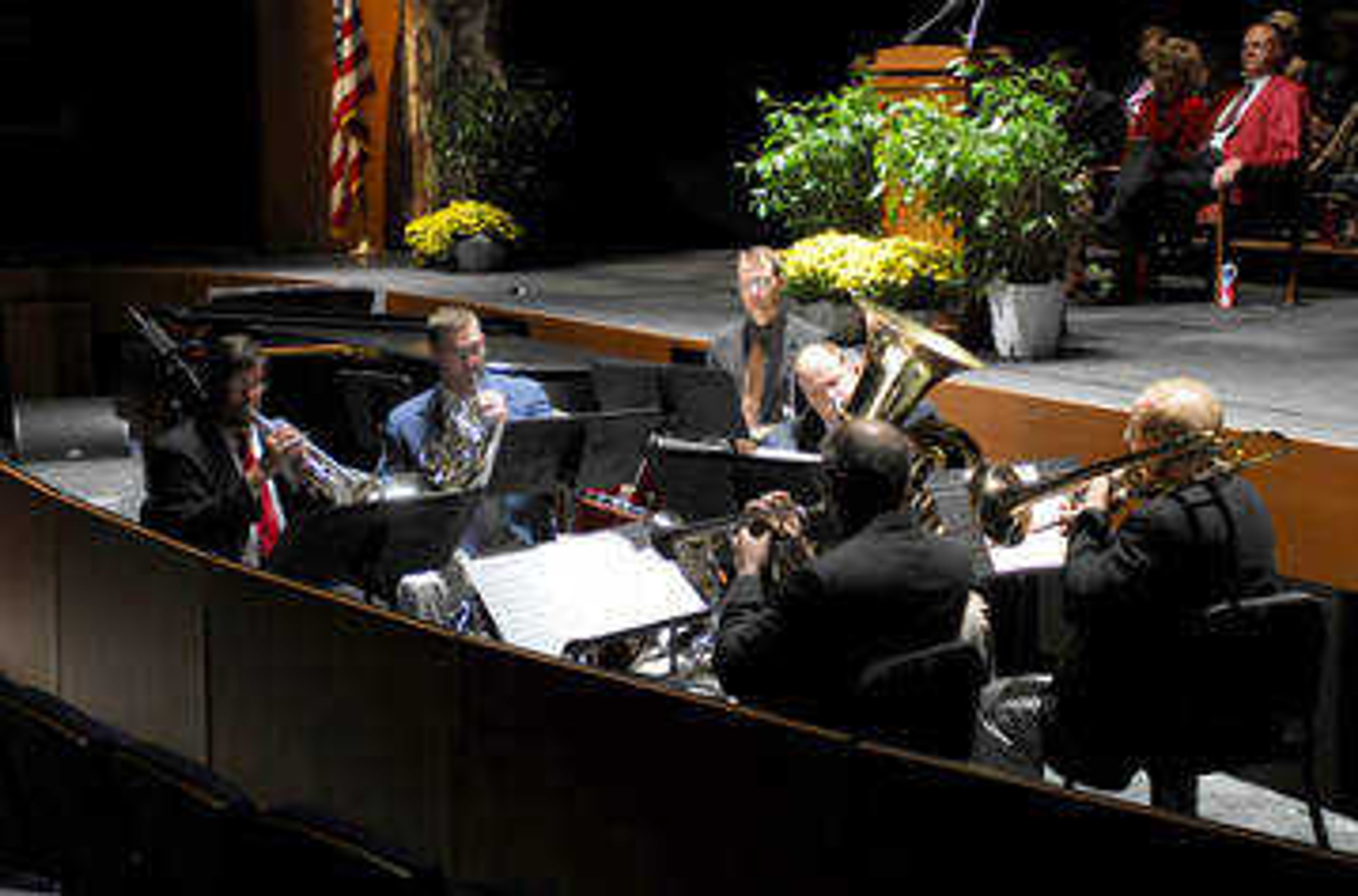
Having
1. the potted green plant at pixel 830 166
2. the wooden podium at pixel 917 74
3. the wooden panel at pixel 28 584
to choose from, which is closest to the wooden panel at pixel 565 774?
the wooden panel at pixel 28 584

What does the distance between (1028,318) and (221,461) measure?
10.8 feet

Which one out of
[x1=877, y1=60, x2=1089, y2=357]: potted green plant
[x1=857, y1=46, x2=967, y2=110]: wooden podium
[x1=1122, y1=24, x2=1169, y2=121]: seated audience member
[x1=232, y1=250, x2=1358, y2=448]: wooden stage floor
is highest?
[x1=1122, y1=24, x2=1169, y2=121]: seated audience member

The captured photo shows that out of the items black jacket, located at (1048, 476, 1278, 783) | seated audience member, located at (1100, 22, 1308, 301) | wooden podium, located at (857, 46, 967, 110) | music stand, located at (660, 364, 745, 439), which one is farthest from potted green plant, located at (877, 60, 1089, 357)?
black jacket, located at (1048, 476, 1278, 783)

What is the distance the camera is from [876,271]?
20.2 ft

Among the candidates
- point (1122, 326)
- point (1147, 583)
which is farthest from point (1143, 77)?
point (1147, 583)

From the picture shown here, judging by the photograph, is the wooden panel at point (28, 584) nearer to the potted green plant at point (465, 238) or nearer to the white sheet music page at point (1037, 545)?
the white sheet music page at point (1037, 545)

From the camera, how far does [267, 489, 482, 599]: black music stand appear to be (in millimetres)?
3783

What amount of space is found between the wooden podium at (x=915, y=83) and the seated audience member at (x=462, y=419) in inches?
83.1

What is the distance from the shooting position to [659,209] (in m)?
14.0

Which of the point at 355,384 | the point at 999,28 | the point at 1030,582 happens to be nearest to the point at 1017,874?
the point at 1030,582

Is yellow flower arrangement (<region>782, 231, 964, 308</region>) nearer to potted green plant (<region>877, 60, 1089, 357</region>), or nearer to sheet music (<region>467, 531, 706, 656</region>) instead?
potted green plant (<region>877, 60, 1089, 357</region>)

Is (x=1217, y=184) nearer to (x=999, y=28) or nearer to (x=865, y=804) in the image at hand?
(x=999, y=28)

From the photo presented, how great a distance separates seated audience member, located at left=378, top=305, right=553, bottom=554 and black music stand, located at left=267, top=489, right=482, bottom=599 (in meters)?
0.79

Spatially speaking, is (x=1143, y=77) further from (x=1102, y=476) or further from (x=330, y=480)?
(x=330, y=480)
